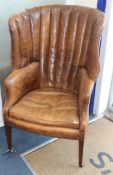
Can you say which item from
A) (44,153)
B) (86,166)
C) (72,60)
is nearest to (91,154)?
(86,166)

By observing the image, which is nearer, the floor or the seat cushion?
the seat cushion

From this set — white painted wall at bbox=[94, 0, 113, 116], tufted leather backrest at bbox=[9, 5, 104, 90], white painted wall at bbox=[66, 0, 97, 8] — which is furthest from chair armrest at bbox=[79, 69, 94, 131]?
white painted wall at bbox=[66, 0, 97, 8]

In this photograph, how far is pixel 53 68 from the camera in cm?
181

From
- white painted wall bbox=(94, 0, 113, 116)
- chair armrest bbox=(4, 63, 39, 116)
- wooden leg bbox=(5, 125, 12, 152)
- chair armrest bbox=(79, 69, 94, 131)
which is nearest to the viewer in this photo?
chair armrest bbox=(79, 69, 94, 131)

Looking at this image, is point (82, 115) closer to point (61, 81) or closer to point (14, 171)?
point (61, 81)

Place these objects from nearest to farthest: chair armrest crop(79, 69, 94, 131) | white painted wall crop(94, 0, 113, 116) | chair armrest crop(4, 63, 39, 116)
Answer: chair armrest crop(79, 69, 94, 131) < chair armrest crop(4, 63, 39, 116) < white painted wall crop(94, 0, 113, 116)

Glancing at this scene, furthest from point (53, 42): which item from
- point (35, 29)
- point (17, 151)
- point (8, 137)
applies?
point (17, 151)

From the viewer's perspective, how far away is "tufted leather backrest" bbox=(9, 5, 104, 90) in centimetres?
163

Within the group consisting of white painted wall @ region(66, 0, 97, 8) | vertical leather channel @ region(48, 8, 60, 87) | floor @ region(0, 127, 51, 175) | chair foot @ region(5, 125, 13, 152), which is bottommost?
floor @ region(0, 127, 51, 175)

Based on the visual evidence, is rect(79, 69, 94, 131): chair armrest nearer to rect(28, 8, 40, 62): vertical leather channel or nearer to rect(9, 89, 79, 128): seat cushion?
rect(9, 89, 79, 128): seat cushion

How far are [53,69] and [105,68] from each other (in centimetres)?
46

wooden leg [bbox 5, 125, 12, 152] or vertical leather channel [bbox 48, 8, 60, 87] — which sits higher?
vertical leather channel [bbox 48, 8, 60, 87]

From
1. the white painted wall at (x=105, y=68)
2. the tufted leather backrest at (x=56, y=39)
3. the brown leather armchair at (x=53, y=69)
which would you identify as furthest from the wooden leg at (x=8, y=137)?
the white painted wall at (x=105, y=68)

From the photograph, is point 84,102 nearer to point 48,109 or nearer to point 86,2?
point 48,109
